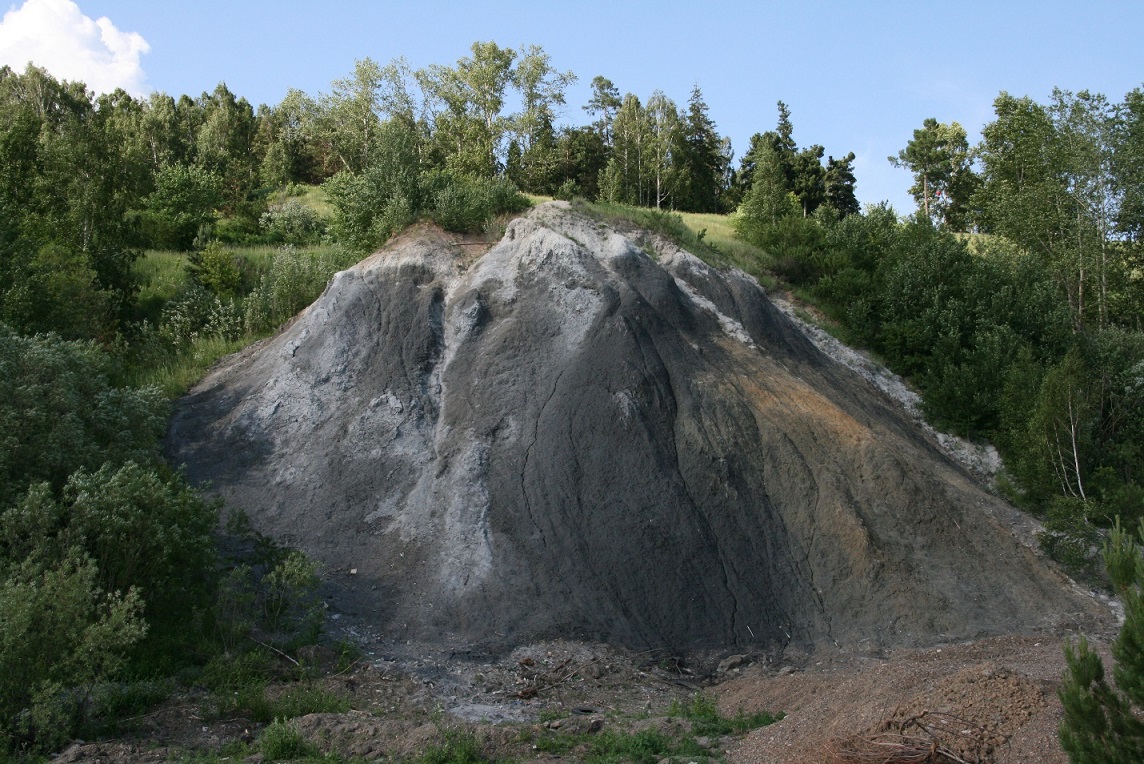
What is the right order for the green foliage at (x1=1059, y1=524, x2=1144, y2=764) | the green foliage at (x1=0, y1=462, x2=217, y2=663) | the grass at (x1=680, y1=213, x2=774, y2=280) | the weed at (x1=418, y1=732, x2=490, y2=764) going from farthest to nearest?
the grass at (x1=680, y1=213, x2=774, y2=280) < the green foliage at (x1=0, y1=462, x2=217, y2=663) < the weed at (x1=418, y1=732, x2=490, y2=764) < the green foliage at (x1=1059, y1=524, x2=1144, y2=764)

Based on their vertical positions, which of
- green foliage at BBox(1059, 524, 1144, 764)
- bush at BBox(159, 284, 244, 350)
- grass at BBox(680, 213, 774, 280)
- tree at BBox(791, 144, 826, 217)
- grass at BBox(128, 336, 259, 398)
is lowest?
green foliage at BBox(1059, 524, 1144, 764)

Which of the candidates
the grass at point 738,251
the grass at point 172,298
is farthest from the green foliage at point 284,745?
the grass at point 738,251

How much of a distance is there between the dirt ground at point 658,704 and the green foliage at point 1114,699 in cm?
146

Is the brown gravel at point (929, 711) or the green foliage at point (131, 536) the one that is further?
the green foliage at point (131, 536)

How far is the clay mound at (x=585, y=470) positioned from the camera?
1450 centimetres

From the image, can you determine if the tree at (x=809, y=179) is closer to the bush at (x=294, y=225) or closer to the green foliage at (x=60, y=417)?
the bush at (x=294, y=225)

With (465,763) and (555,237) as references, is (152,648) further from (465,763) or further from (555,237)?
(555,237)

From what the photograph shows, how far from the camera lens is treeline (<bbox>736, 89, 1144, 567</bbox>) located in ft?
62.9

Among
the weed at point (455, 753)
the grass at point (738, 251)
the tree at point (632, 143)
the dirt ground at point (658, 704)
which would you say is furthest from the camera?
the tree at point (632, 143)

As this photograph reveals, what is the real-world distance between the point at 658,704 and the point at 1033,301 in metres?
16.7

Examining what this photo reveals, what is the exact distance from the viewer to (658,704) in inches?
468

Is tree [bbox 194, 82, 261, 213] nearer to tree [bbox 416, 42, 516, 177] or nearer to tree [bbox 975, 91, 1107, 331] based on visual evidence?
tree [bbox 416, 42, 516, 177]

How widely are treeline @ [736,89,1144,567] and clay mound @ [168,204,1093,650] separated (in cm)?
194

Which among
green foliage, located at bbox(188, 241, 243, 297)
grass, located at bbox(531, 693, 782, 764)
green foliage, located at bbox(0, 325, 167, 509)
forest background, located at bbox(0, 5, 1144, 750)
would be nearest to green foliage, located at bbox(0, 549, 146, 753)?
forest background, located at bbox(0, 5, 1144, 750)
